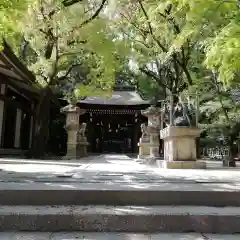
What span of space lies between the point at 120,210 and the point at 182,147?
236 inches

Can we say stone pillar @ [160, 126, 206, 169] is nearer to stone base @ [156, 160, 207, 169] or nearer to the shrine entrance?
stone base @ [156, 160, 207, 169]

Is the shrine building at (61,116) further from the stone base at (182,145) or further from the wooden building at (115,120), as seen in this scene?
the stone base at (182,145)

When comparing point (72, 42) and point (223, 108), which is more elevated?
point (72, 42)

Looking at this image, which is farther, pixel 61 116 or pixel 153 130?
pixel 61 116

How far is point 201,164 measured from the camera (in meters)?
9.25

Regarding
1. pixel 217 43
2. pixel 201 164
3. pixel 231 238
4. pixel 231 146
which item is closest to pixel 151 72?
pixel 231 146

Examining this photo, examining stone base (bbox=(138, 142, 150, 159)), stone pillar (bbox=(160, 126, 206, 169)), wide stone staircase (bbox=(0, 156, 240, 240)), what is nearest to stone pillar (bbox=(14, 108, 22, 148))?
stone base (bbox=(138, 142, 150, 159))

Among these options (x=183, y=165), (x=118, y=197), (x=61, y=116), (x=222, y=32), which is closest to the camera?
(x=118, y=197)

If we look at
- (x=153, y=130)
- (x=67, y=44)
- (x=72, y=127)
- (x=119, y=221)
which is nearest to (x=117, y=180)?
(x=119, y=221)

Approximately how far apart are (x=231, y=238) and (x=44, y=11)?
12.0m

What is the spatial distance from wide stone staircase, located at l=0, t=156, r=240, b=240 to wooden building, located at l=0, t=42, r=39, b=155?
9.41m

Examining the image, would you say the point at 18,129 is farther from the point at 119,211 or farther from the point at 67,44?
the point at 119,211

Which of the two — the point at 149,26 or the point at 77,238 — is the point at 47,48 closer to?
the point at 149,26

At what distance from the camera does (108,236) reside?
317cm
